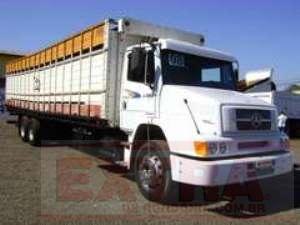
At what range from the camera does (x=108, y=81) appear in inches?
391

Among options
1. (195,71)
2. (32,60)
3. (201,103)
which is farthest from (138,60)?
(32,60)

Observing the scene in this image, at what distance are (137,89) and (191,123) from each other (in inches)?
74.3

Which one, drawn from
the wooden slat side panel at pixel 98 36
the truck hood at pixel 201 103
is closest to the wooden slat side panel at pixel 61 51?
the wooden slat side panel at pixel 98 36

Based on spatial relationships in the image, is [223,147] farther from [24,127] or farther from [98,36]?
[24,127]

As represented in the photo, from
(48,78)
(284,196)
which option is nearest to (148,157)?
(284,196)

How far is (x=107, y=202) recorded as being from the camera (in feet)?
26.8

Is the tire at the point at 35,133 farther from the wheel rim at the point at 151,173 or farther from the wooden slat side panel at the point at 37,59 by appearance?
the wheel rim at the point at 151,173

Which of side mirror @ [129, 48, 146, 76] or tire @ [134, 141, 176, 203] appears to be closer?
tire @ [134, 141, 176, 203]

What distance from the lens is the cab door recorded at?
866 centimetres

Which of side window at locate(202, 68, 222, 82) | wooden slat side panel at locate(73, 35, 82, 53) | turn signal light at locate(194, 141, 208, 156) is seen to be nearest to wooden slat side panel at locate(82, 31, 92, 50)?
wooden slat side panel at locate(73, 35, 82, 53)

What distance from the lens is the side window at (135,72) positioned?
8898mm

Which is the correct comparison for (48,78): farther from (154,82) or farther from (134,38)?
(154,82)

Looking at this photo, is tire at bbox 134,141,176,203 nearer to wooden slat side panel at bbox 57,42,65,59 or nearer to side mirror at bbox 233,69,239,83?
side mirror at bbox 233,69,239,83

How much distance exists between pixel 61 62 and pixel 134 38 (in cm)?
387
